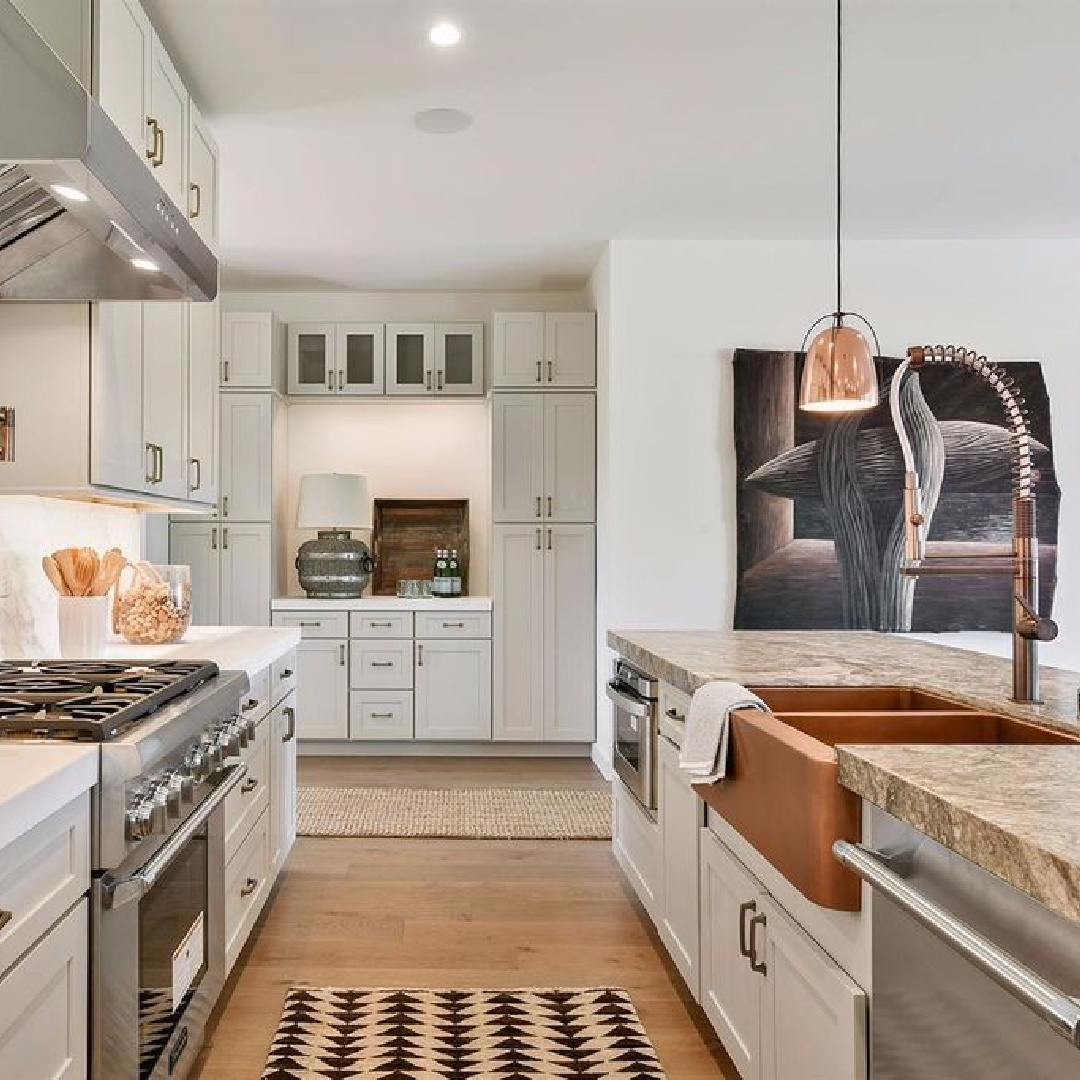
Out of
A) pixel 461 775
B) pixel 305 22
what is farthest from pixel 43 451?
pixel 461 775

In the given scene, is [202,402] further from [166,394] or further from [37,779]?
[37,779]

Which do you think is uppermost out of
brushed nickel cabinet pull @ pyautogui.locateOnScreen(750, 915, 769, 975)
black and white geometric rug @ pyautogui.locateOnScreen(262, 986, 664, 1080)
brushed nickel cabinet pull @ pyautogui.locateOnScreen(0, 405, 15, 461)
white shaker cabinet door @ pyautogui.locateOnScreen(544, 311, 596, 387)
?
white shaker cabinet door @ pyautogui.locateOnScreen(544, 311, 596, 387)

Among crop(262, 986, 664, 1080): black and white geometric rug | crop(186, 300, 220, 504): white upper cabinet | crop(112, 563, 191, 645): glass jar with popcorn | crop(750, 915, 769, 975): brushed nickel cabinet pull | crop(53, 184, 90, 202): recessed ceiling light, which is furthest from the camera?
crop(186, 300, 220, 504): white upper cabinet

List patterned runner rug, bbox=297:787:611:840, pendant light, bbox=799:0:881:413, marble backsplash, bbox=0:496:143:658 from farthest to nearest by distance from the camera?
patterned runner rug, bbox=297:787:611:840 → marble backsplash, bbox=0:496:143:658 → pendant light, bbox=799:0:881:413

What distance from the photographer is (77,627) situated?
2611 millimetres

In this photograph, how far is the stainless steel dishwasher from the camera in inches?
34.0

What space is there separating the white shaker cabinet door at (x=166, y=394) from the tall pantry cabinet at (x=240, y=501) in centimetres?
215

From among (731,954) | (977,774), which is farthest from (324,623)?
(977,774)

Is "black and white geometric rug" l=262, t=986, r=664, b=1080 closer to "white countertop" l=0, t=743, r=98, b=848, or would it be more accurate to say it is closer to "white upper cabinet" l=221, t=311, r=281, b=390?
"white countertop" l=0, t=743, r=98, b=848

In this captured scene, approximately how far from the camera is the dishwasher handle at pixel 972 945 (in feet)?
2.66

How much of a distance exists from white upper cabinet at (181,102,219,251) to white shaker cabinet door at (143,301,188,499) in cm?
31

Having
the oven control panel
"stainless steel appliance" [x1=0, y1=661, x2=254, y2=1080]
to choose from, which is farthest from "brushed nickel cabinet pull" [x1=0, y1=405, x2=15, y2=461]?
the oven control panel

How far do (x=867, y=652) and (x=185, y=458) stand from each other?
7.27 feet

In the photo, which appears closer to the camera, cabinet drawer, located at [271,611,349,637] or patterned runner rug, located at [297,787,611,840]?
patterned runner rug, located at [297,787,611,840]
